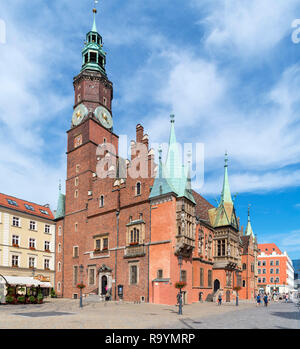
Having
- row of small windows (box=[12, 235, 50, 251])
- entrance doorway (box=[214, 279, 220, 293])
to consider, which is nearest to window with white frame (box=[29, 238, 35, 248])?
row of small windows (box=[12, 235, 50, 251])

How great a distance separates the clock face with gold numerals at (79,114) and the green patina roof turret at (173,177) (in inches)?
675

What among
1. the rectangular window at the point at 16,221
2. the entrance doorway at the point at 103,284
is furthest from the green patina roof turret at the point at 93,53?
the entrance doorway at the point at 103,284

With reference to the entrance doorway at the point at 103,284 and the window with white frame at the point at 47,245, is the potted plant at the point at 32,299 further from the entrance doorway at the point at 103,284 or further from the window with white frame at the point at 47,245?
the window with white frame at the point at 47,245

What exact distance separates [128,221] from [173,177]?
24.5ft

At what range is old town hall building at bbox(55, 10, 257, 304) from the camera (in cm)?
3438

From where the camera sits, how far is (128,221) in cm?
3794

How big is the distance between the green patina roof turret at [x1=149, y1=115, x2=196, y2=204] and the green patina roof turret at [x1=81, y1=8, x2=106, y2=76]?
21731mm

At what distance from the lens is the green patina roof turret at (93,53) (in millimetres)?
51156

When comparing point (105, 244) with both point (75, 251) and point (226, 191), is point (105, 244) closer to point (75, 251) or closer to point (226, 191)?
point (75, 251)

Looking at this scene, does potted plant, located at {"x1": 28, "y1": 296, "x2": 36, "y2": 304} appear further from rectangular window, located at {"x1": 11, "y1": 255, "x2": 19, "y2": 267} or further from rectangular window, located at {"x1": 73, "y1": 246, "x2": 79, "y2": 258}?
rectangular window, located at {"x1": 11, "y1": 255, "x2": 19, "y2": 267}

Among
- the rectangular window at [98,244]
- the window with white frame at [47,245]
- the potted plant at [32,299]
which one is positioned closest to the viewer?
the potted plant at [32,299]

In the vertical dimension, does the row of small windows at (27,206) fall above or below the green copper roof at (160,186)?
below
